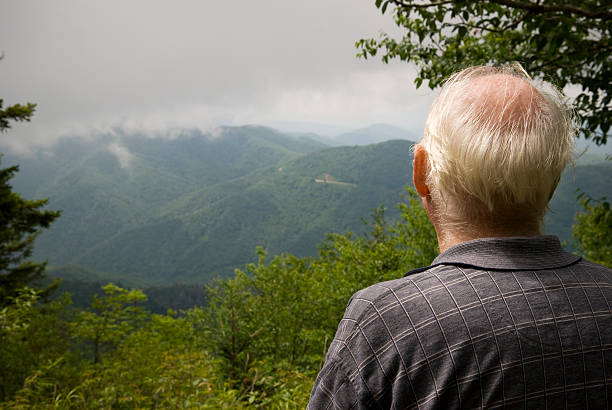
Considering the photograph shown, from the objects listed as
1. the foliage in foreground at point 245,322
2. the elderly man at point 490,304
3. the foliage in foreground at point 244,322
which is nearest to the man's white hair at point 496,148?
the elderly man at point 490,304

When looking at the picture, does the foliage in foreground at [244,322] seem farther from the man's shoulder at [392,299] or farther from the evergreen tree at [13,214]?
the man's shoulder at [392,299]

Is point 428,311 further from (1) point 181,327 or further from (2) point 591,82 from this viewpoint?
(1) point 181,327

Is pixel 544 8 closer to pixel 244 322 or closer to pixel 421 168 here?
pixel 421 168

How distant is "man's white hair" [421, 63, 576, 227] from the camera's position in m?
0.95

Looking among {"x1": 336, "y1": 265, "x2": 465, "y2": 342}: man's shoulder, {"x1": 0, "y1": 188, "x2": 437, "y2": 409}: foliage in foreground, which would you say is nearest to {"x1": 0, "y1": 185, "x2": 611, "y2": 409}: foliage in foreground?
{"x1": 0, "y1": 188, "x2": 437, "y2": 409}: foliage in foreground

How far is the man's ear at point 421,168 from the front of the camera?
1.12 meters

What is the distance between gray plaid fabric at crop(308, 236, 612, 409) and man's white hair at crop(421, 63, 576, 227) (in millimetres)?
137

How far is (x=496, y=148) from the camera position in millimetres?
953

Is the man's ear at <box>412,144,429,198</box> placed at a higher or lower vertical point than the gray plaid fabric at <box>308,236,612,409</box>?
higher

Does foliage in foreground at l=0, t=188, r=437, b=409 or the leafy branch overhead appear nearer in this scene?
the leafy branch overhead

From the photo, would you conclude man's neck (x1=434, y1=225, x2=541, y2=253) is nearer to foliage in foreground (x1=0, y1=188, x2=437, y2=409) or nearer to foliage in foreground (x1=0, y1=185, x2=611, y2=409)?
foliage in foreground (x1=0, y1=188, x2=437, y2=409)

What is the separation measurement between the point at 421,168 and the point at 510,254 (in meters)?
0.32

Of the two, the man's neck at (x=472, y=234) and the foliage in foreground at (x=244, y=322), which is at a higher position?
the man's neck at (x=472, y=234)

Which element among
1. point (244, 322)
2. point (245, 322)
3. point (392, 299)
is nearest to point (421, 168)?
point (392, 299)
